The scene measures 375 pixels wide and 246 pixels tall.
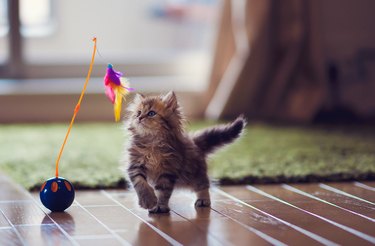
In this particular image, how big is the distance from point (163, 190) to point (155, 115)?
216 mm

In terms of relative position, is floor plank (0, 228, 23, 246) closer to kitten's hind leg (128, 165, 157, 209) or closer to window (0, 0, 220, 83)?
kitten's hind leg (128, 165, 157, 209)

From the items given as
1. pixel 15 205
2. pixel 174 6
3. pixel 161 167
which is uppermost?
pixel 174 6

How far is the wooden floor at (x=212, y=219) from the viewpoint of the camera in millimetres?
1688

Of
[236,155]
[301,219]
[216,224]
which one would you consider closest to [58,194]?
[216,224]

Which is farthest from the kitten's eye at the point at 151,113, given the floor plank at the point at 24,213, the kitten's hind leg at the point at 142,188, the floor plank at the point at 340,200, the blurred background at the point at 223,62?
the blurred background at the point at 223,62

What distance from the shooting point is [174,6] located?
5.29 metres

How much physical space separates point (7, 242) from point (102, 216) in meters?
0.37

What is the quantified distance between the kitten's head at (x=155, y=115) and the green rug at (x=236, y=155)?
0.90ft

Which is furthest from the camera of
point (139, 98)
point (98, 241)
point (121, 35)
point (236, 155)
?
point (121, 35)

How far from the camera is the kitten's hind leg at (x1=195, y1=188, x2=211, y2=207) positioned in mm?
2098

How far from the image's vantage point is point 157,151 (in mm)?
1995

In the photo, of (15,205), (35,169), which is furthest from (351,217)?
(35,169)

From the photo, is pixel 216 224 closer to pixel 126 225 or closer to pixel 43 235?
pixel 126 225

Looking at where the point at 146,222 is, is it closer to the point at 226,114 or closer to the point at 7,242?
the point at 7,242
